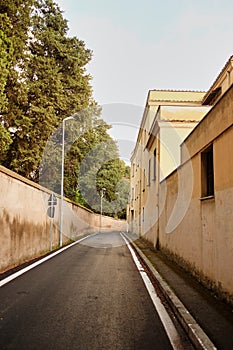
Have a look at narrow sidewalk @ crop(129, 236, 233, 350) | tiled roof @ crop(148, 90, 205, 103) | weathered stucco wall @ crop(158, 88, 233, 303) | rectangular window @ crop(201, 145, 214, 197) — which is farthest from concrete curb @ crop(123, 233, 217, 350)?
tiled roof @ crop(148, 90, 205, 103)

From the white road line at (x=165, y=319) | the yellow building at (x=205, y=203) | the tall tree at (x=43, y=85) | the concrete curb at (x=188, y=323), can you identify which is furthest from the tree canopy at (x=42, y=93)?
the concrete curb at (x=188, y=323)

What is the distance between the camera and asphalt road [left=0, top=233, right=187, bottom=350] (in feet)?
12.9

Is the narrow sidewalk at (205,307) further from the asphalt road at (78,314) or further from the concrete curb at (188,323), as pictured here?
the asphalt road at (78,314)

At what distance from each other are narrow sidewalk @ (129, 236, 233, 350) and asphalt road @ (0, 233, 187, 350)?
1.79ft

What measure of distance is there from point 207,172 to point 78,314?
13.8ft

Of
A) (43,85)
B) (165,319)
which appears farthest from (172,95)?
(165,319)

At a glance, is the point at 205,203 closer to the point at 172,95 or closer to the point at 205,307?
the point at 205,307

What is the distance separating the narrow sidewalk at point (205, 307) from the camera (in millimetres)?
4074

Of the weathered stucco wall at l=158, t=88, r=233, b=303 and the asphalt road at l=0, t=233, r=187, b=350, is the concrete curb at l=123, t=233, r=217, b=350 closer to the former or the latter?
the asphalt road at l=0, t=233, r=187, b=350

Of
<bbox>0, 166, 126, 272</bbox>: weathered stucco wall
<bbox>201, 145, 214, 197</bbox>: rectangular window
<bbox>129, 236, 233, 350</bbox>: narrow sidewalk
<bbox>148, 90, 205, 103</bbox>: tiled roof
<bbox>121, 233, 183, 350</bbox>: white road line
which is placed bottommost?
<bbox>121, 233, 183, 350</bbox>: white road line

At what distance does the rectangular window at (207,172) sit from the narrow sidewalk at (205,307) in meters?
1.98

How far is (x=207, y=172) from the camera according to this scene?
7.68 meters

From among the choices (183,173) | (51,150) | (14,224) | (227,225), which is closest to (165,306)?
(227,225)

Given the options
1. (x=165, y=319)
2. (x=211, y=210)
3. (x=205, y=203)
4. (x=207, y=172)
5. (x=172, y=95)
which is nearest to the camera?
(x=165, y=319)
